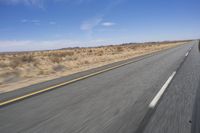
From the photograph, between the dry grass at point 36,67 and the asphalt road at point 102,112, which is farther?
the dry grass at point 36,67

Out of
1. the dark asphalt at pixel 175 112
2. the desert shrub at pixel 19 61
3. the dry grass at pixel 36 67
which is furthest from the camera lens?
the desert shrub at pixel 19 61

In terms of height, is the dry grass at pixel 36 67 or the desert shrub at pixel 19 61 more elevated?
the desert shrub at pixel 19 61

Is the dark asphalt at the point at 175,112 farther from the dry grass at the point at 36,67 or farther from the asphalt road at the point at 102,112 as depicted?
the dry grass at the point at 36,67

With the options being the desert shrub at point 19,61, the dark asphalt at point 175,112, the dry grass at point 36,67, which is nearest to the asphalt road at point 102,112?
the dark asphalt at point 175,112

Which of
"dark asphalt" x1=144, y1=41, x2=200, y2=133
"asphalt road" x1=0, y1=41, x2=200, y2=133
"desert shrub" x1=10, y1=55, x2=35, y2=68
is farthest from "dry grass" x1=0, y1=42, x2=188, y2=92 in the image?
"dark asphalt" x1=144, y1=41, x2=200, y2=133

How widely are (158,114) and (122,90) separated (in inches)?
99.4

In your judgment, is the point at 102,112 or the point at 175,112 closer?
the point at 175,112

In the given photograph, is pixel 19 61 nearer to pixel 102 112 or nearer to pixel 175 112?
pixel 102 112

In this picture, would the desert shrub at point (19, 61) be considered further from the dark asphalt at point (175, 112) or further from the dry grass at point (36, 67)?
the dark asphalt at point (175, 112)

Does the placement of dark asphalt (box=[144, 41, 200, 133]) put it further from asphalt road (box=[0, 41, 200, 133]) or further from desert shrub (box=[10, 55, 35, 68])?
desert shrub (box=[10, 55, 35, 68])

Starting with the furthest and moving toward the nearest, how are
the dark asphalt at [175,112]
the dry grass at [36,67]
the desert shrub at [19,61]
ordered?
the desert shrub at [19,61] < the dry grass at [36,67] < the dark asphalt at [175,112]

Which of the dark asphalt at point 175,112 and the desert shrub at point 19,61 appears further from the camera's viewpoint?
the desert shrub at point 19,61

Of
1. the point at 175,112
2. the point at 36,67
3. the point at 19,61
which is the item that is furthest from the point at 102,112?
the point at 19,61

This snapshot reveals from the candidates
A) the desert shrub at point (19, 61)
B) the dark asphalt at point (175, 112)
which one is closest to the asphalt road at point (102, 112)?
the dark asphalt at point (175, 112)
